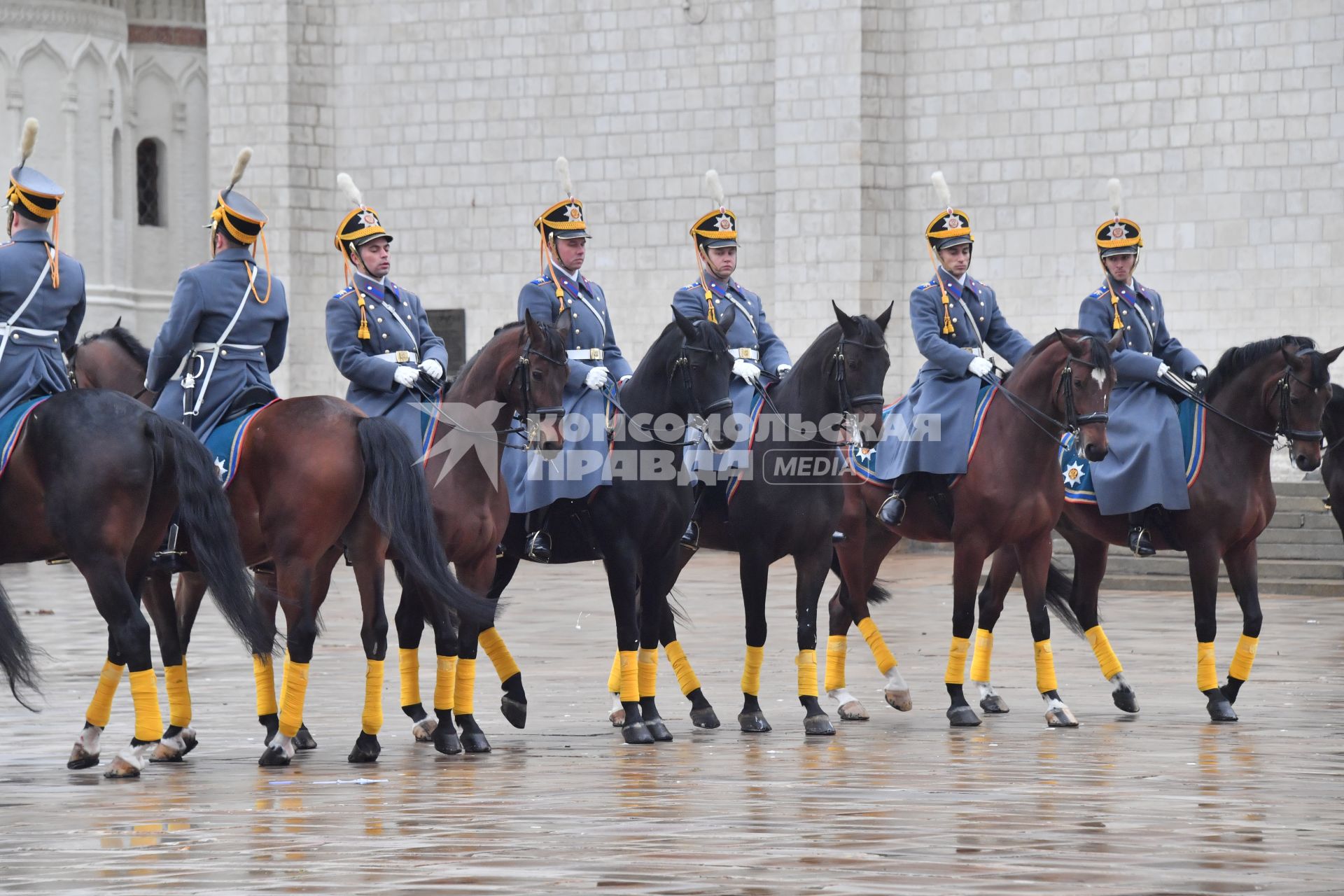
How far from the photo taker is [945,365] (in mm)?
10859

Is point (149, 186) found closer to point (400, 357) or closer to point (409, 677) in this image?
point (400, 357)

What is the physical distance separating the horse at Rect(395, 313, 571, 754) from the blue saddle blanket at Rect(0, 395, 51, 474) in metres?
1.76

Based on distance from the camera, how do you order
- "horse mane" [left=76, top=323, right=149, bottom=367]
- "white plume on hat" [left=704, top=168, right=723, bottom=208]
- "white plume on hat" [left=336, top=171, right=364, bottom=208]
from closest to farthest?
"white plume on hat" [left=336, top=171, right=364, bottom=208]
"white plume on hat" [left=704, top=168, right=723, bottom=208]
"horse mane" [left=76, top=323, right=149, bottom=367]

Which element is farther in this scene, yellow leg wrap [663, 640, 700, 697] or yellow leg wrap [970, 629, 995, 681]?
yellow leg wrap [970, 629, 995, 681]

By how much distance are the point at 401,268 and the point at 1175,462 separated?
1636cm

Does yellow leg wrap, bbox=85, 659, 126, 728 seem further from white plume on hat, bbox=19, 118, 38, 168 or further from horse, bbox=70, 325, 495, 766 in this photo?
white plume on hat, bbox=19, 118, 38, 168

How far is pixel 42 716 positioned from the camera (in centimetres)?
1033

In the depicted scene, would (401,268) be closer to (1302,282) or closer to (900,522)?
(1302,282)

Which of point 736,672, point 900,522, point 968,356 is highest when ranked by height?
point 968,356

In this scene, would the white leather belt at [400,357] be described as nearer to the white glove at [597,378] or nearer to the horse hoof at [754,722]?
the white glove at [597,378]

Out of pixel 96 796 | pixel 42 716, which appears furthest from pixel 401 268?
pixel 96 796

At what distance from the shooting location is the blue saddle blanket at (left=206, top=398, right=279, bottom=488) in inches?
352

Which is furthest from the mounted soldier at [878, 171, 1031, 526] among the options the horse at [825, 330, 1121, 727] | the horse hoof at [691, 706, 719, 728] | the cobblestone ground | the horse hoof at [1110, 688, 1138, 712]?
the horse hoof at [691, 706, 719, 728]

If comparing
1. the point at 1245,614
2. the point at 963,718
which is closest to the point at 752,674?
the point at 963,718
